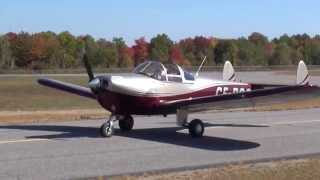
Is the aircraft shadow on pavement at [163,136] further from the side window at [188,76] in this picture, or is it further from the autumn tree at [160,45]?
the autumn tree at [160,45]

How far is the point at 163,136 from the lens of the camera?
661 inches

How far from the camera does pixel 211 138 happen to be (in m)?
16.6

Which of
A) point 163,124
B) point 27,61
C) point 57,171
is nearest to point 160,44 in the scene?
point 27,61

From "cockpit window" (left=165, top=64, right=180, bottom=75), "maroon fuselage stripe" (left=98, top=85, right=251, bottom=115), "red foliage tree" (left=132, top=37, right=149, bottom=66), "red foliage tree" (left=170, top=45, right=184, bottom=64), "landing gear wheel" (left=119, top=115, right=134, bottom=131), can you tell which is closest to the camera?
"maroon fuselage stripe" (left=98, top=85, right=251, bottom=115)

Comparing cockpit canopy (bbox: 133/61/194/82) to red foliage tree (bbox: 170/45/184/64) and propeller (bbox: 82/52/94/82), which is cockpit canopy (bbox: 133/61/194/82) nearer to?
propeller (bbox: 82/52/94/82)

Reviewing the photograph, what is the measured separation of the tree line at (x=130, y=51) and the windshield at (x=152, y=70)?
123 metres

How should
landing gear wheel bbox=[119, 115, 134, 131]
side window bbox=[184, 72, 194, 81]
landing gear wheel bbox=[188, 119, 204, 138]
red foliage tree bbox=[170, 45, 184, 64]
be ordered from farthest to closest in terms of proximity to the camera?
1. red foliage tree bbox=[170, 45, 184, 64]
2. side window bbox=[184, 72, 194, 81]
3. landing gear wheel bbox=[119, 115, 134, 131]
4. landing gear wheel bbox=[188, 119, 204, 138]

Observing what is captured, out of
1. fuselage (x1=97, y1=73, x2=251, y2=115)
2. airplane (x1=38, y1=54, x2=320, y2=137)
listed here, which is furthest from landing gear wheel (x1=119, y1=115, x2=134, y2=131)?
fuselage (x1=97, y1=73, x2=251, y2=115)

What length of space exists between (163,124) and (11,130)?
4.80 meters

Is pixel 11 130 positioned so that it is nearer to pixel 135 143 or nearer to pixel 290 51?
pixel 135 143

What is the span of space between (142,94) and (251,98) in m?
2.69

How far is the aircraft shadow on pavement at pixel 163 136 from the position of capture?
15.0 metres

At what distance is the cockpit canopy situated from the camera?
55.9 feet

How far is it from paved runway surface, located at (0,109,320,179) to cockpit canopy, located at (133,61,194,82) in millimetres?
1447
